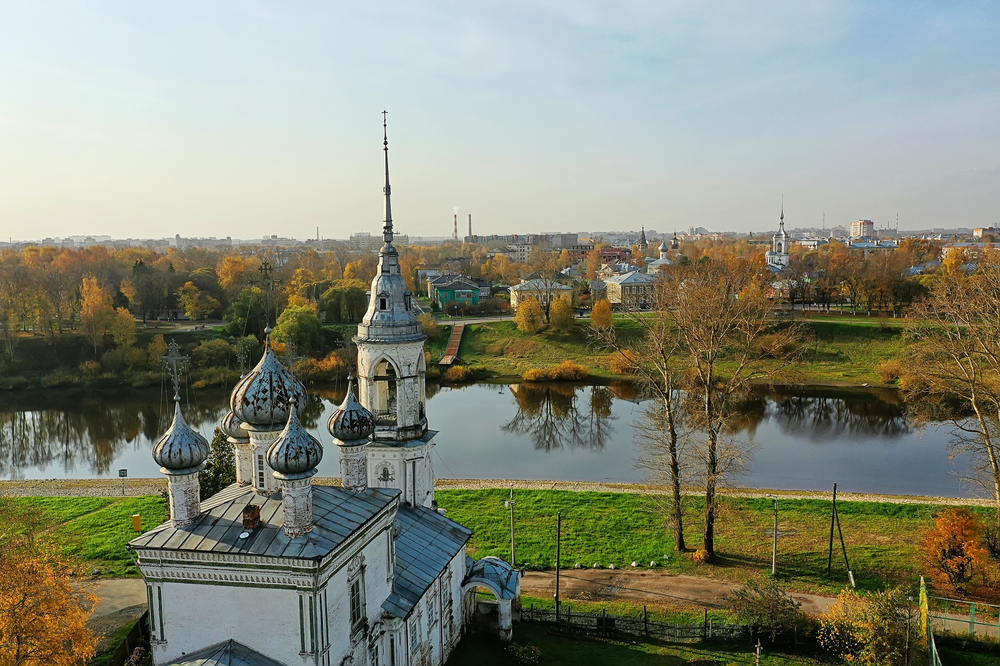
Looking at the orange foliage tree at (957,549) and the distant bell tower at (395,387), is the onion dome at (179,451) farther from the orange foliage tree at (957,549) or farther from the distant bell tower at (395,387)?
the orange foliage tree at (957,549)

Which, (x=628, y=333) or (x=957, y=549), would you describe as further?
(x=628, y=333)

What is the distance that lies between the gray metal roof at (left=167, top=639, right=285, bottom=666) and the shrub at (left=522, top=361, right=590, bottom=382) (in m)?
35.3

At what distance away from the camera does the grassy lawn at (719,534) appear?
16766mm

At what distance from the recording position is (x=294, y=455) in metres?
9.51

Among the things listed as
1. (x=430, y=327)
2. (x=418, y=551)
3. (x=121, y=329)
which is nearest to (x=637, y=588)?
(x=418, y=551)

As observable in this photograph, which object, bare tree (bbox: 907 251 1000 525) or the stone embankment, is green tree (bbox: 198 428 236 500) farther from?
bare tree (bbox: 907 251 1000 525)

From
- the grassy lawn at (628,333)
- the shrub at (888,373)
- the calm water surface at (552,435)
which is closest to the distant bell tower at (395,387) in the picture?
the calm water surface at (552,435)

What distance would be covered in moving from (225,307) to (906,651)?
178ft

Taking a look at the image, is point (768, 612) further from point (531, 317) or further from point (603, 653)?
point (531, 317)

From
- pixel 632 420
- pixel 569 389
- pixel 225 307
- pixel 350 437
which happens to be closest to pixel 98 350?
pixel 225 307

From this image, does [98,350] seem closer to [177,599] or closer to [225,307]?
[225,307]

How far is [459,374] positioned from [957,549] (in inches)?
1261

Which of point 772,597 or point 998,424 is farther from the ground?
point 998,424

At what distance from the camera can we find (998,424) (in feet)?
54.9
